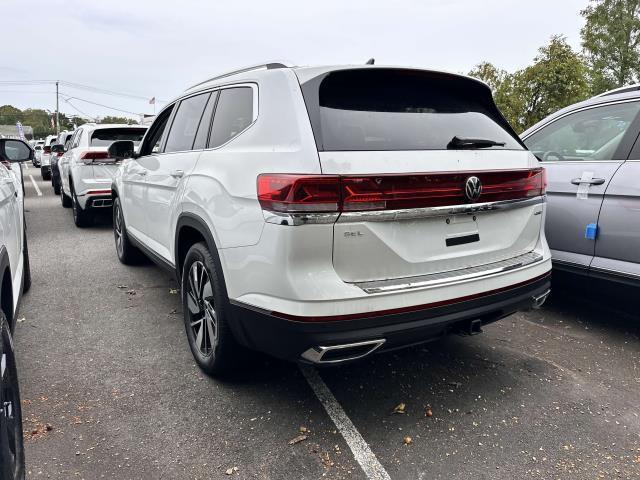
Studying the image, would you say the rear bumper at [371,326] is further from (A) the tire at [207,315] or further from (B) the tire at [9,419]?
(B) the tire at [9,419]

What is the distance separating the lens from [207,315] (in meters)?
3.08

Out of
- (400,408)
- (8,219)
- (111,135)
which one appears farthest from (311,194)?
(111,135)

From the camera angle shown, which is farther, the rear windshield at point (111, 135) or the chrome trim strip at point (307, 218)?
the rear windshield at point (111, 135)

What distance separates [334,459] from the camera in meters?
2.43

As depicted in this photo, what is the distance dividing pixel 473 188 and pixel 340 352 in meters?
1.08

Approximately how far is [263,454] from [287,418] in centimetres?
32

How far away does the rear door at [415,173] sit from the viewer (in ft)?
7.55

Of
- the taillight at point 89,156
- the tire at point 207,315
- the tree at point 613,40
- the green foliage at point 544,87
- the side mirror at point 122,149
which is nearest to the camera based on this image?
the tire at point 207,315

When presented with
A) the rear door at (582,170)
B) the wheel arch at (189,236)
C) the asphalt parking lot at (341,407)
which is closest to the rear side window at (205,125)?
the wheel arch at (189,236)

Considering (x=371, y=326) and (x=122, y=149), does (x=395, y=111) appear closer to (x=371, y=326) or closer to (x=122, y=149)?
(x=371, y=326)

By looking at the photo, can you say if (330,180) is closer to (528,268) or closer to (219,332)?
(219,332)

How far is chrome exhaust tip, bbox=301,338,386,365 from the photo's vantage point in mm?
2283

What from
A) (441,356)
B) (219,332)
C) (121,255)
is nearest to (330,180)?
(219,332)

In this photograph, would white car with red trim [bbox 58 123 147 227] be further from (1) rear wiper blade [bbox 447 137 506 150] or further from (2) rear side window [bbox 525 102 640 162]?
(1) rear wiper blade [bbox 447 137 506 150]
